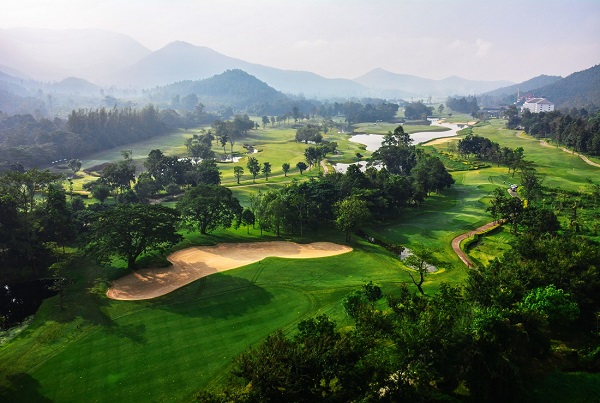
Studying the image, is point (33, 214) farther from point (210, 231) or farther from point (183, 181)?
point (183, 181)

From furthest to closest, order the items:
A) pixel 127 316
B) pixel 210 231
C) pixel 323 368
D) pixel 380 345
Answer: pixel 210 231 < pixel 127 316 < pixel 380 345 < pixel 323 368

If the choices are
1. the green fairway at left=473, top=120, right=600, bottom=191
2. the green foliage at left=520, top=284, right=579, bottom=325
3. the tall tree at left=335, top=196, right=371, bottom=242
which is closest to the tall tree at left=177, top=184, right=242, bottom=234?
the tall tree at left=335, top=196, right=371, bottom=242

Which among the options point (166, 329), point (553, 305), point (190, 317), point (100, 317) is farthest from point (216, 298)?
point (553, 305)

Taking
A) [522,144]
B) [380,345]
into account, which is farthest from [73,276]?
[522,144]

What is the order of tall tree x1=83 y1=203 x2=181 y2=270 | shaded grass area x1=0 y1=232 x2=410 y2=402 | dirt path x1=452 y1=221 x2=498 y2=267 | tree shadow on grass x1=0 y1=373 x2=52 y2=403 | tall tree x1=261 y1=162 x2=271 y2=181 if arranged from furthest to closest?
tall tree x1=261 y1=162 x2=271 y2=181
dirt path x1=452 y1=221 x2=498 y2=267
tall tree x1=83 y1=203 x2=181 y2=270
shaded grass area x1=0 y1=232 x2=410 y2=402
tree shadow on grass x1=0 y1=373 x2=52 y2=403

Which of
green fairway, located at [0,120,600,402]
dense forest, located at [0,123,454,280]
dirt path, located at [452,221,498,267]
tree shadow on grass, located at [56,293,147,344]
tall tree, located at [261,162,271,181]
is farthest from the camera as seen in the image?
tall tree, located at [261,162,271,181]

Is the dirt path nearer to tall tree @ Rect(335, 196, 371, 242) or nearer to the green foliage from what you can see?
tall tree @ Rect(335, 196, 371, 242)

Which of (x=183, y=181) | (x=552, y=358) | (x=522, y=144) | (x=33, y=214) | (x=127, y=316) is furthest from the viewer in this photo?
(x=522, y=144)
